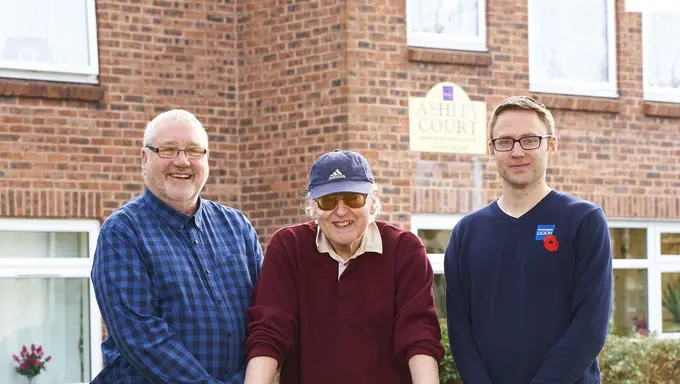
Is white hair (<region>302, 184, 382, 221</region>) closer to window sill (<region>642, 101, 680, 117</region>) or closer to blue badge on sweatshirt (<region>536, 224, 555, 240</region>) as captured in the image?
blue badge on sweatshirt (<region>536, 224, 555, 240</region>)

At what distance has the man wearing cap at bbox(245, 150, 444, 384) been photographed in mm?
4645

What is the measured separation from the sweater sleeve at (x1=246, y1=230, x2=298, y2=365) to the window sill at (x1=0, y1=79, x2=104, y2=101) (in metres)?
5.41

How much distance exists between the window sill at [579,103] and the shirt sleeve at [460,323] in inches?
258

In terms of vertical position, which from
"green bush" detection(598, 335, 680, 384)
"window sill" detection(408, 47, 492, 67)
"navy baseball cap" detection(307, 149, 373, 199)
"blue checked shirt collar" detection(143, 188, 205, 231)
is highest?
"window sill" detection(408, 47, 492, 67)

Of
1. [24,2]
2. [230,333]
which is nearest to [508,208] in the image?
[230,333]

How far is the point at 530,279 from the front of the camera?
473 centimetres

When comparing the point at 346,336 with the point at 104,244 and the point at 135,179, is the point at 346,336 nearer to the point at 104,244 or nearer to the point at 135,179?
the point at 104,244

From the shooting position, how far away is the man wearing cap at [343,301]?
4645 millimetres

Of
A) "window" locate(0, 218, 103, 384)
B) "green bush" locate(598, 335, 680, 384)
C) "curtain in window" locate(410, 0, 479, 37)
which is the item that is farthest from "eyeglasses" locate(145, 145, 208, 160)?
"green bush" locate(598, 335, 680, 384)

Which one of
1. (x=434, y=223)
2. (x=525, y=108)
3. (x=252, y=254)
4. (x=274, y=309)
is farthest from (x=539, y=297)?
(x=434, y=223)

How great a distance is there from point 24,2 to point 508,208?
20.5 feet

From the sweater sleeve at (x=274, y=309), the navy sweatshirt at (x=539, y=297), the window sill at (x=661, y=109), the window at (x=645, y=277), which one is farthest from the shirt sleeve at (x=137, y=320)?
the window sill at (x=661, y=109)

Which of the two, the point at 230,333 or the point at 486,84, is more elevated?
the point at 486,84

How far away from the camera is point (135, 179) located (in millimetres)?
10219
